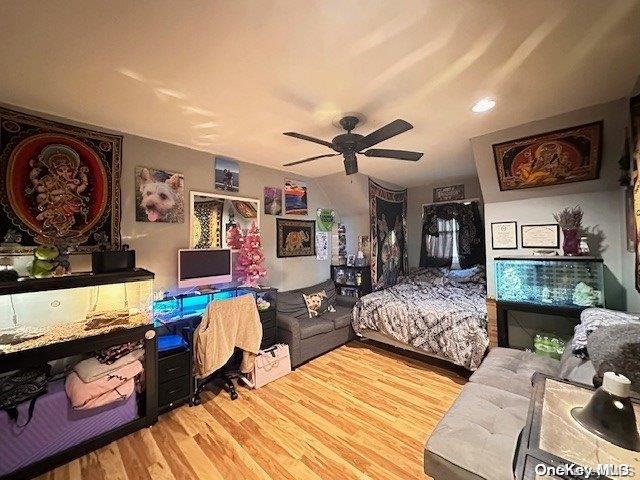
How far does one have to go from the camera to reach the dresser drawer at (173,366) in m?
2.20

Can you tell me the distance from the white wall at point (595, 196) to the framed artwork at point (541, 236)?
0.06 meters

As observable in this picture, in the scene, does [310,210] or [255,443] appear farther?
[310,210]

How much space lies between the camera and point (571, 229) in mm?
2299

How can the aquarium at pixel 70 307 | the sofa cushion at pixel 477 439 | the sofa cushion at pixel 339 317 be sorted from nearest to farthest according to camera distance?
the sofa cushion at pixel 477 439
the aquarium at pixel 70 307
the sofa cushion at pixel 339 317

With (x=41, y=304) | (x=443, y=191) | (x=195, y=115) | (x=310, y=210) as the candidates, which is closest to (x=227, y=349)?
(x=41, y=304)

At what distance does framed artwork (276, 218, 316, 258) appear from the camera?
3.82 metres

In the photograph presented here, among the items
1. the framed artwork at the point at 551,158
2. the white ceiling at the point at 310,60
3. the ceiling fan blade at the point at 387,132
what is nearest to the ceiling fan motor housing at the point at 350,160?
the ceiling fan blade at the point at 387,132

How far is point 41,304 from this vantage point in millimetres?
1801

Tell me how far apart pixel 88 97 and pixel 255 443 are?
2.91 metres

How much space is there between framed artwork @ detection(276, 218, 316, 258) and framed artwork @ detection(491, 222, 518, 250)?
256 centimetres

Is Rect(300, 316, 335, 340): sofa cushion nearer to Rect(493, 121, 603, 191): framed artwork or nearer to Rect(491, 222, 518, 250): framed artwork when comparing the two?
Rect(491, 222, 518, 250): framed artwork

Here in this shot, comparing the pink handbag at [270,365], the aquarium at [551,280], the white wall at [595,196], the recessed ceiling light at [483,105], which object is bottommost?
the pink handbag at [270,365]

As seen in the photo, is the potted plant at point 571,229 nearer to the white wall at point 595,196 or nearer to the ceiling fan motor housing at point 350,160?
the white wall at point 595,196

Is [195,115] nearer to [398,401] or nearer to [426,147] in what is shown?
[426,147]
